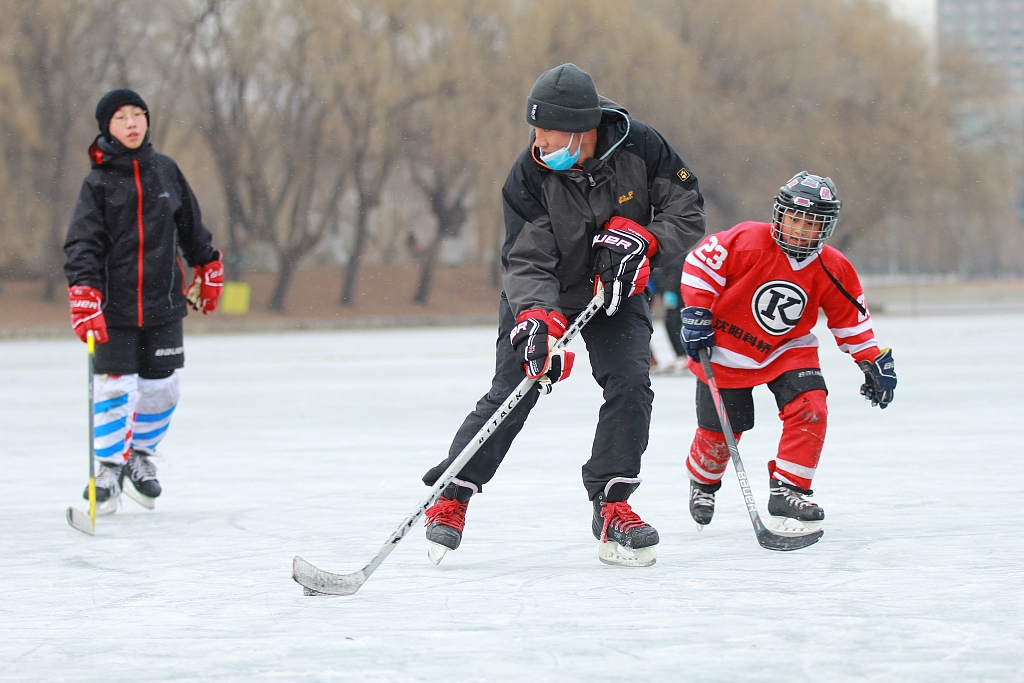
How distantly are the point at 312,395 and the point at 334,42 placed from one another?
1993cm

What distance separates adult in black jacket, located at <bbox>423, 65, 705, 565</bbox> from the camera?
3.71 metres

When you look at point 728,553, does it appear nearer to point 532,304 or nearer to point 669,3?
point 532,304

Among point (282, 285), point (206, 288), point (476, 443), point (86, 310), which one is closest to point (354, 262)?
point (282, 285)

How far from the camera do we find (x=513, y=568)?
3654 millimetres

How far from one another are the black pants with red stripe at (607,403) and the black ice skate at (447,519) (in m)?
0.04

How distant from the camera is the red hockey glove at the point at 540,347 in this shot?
3648 millimetres

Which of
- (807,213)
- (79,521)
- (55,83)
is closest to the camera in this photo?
(807,213)

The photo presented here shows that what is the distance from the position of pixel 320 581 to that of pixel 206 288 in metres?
2.15

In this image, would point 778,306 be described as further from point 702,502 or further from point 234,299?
point 234,299

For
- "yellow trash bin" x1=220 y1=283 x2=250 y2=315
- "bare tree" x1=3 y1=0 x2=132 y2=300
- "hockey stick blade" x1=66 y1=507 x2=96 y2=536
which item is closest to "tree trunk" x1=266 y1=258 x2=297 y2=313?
"yellow trash bin" x1=220 y1=283 x2=250 y2=315

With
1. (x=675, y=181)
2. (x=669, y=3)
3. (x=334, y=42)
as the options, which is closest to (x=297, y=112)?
(x=334, y=42)

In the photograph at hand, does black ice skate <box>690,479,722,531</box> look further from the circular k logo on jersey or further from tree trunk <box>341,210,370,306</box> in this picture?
tree trunk <box>341,210,370,306</box>

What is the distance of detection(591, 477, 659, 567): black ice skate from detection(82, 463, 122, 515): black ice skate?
2044mm

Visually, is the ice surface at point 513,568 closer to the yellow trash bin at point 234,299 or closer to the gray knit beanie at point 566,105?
the gray knit beanie at point 566,105
